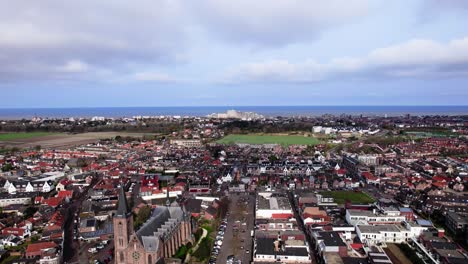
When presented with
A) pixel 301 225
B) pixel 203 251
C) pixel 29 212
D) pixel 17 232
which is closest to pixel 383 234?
pixel 301 225

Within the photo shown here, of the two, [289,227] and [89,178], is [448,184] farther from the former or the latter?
[89,178]

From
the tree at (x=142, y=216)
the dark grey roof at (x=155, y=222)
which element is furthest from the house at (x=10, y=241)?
the dark grey roof at (x=155, y=222)

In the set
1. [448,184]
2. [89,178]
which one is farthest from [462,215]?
[89,178]

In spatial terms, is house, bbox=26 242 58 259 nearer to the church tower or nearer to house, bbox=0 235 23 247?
house, bbox=0 235 23 247

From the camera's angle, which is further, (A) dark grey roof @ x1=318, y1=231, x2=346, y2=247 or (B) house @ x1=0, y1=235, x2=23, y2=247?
(B) house @ x1=0, y1=235, x2=23, y2=247

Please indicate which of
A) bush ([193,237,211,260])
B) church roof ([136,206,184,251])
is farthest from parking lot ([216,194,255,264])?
church roof ([136,206,184,251])

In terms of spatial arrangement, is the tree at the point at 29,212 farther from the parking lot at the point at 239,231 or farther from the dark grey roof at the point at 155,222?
the parking lot at the point at 239,231
